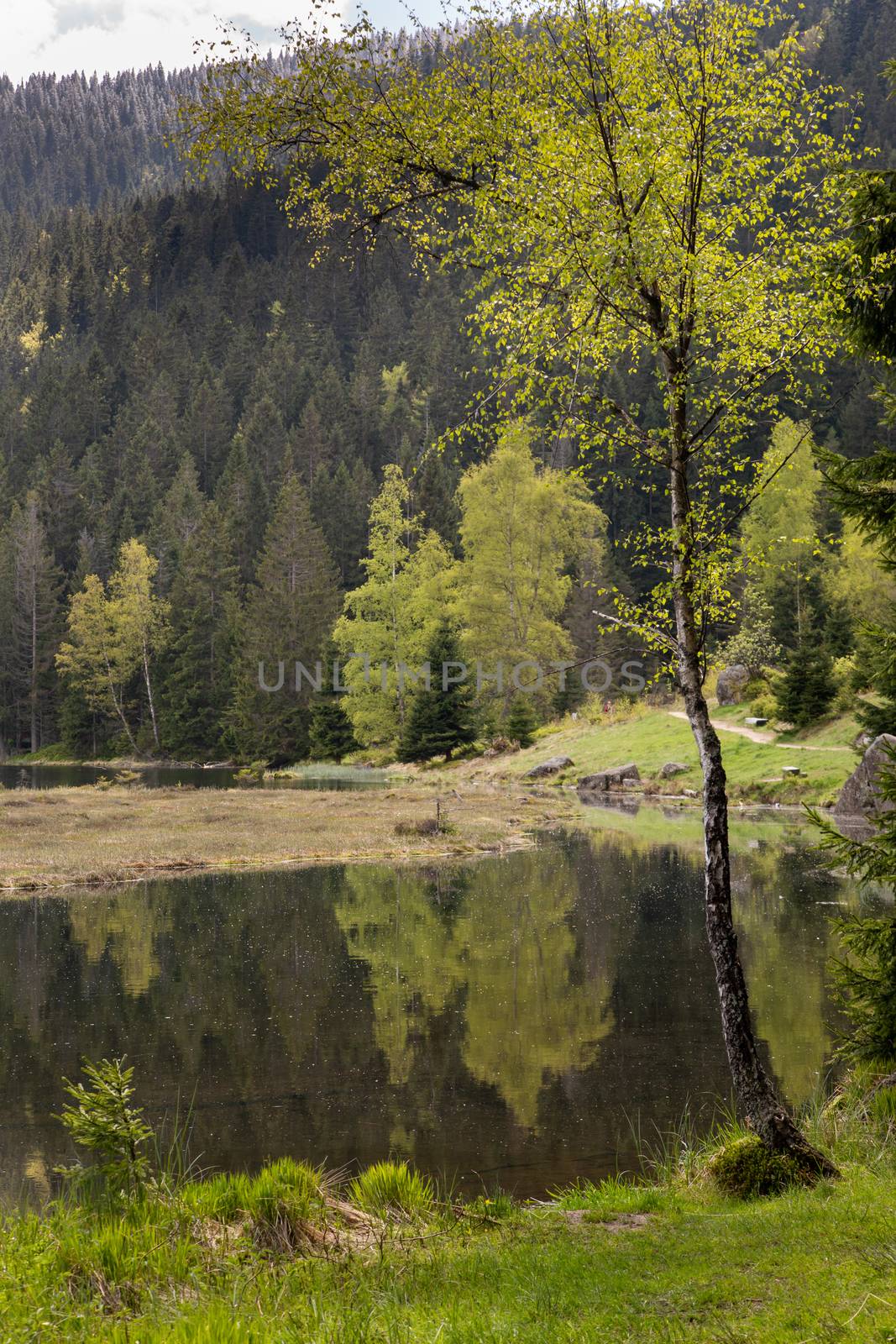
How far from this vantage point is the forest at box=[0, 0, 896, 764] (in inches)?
2212

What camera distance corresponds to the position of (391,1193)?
7.59 meters

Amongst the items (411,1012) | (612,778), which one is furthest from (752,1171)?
(612,778)

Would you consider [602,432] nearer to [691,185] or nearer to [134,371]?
[691,185]

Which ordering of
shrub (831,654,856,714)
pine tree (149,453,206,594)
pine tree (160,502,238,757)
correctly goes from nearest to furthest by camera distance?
shrub (831,654,856,714)
pine tree (160,502,238,757)
pine tree (149,453,206,594)

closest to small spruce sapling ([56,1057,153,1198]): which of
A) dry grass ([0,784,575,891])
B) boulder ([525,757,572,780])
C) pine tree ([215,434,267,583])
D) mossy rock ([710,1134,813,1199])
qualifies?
mossy rock ([710,1134,813,1199])

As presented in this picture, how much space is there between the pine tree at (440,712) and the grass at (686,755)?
6.16 feet

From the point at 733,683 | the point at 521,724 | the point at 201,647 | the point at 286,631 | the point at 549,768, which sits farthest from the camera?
the point at 201,647

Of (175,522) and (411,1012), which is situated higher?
(175,522)

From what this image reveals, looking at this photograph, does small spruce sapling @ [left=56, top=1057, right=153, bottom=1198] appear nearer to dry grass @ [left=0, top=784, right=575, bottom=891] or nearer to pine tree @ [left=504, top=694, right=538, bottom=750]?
dry grass @ [left=0, top=784, right=575, bottom=891]

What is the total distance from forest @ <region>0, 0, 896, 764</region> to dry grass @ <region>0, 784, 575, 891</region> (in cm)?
785

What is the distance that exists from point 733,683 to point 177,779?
29.7 metres

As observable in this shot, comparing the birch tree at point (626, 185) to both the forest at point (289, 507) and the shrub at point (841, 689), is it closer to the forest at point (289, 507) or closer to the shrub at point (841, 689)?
the forest at point (289, 507)

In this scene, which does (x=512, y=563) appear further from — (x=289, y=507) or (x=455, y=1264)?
(x=455, y=1264)

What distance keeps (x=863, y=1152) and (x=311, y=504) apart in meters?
86.2
